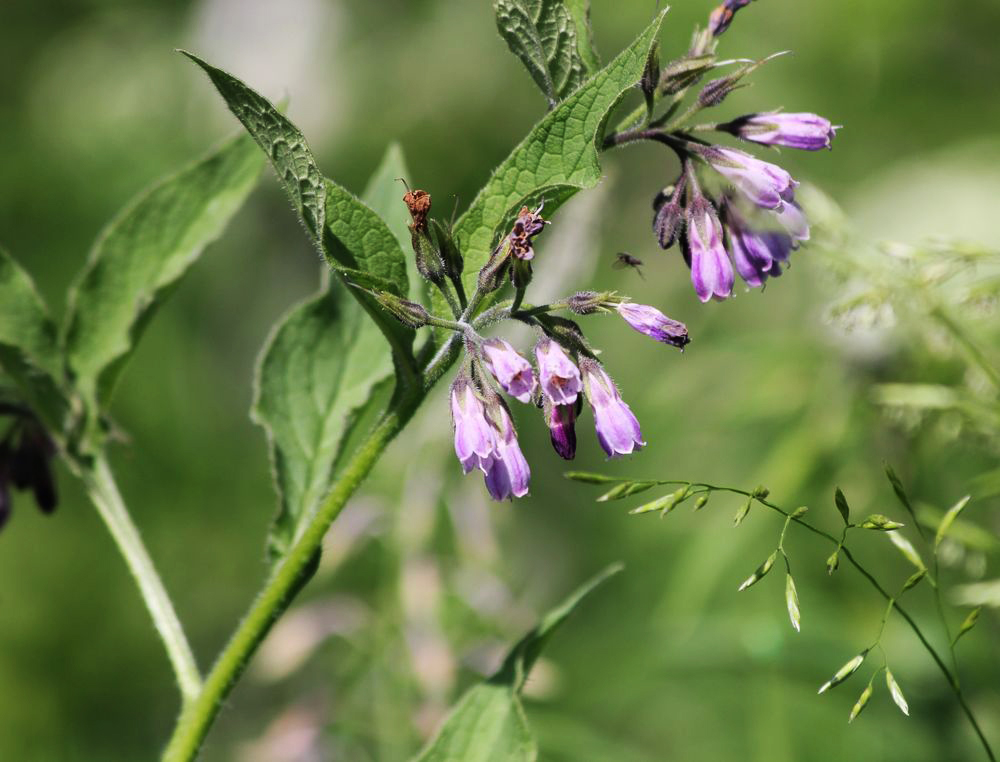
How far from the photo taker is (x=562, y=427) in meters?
1.22

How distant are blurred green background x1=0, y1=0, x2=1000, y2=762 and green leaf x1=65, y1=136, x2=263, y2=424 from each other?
0.15m

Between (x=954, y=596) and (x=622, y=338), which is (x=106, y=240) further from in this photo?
(x=622, y=338)

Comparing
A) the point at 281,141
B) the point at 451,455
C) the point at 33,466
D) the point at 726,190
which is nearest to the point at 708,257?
the point at 726,190

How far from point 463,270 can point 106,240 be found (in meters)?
0.58

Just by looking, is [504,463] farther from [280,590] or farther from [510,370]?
[280,590]

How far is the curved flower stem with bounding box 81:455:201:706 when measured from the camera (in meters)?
1.31

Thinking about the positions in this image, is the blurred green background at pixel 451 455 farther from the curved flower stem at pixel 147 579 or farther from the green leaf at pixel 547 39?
the curved flower stem at pixel 147 579

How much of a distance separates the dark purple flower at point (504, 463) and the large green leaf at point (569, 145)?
192 millimetres

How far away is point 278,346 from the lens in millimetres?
1475

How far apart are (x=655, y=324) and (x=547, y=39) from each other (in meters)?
0.29

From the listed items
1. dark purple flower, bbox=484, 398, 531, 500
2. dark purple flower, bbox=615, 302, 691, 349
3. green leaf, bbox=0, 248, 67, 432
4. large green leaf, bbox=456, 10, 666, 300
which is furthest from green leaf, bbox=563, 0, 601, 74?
green leaf, bbox=0, 248, 67, 432

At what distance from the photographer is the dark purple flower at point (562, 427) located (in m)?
1.21

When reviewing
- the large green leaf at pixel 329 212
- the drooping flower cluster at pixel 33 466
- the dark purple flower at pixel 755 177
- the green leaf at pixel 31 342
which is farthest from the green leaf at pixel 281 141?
the drooping flower cluster at pixel 33 466

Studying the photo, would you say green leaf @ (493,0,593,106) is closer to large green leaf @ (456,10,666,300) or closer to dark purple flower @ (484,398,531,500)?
large green leaf @ (456,10,666,300)
